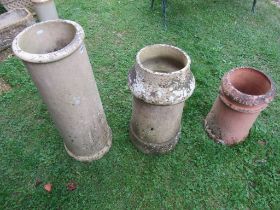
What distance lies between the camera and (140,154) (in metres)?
3.45

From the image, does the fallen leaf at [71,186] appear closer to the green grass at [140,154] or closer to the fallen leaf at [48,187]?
the green grass at [140,154]

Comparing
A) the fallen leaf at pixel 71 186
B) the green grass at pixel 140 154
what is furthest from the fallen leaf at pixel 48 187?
the fallen leaf at pixel 71 186

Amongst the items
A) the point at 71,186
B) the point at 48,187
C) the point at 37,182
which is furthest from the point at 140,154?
the point at 37,182

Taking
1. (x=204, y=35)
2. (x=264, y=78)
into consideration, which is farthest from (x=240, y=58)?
(x=264, y=78)

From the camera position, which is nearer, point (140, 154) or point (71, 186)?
point (71, 186)

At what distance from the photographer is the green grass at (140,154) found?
10.2ft

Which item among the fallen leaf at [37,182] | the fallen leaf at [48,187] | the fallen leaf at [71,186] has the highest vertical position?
the fallen leaf at [37,182]

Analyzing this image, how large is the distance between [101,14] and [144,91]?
364cm

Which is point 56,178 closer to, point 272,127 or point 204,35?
point 272,127

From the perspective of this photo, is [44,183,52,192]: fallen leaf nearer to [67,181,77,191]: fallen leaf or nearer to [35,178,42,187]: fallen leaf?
[35,178,42,187]: fallen leaf

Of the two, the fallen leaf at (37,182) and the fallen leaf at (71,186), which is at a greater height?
the fallen leaf at (37,182)

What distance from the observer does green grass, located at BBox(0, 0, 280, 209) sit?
3.11 meters

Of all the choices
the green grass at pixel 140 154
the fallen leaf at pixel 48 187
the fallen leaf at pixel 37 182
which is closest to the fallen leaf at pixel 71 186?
the green grass at pixel 140 154

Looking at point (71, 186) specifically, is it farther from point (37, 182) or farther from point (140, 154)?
point (140, 154)
